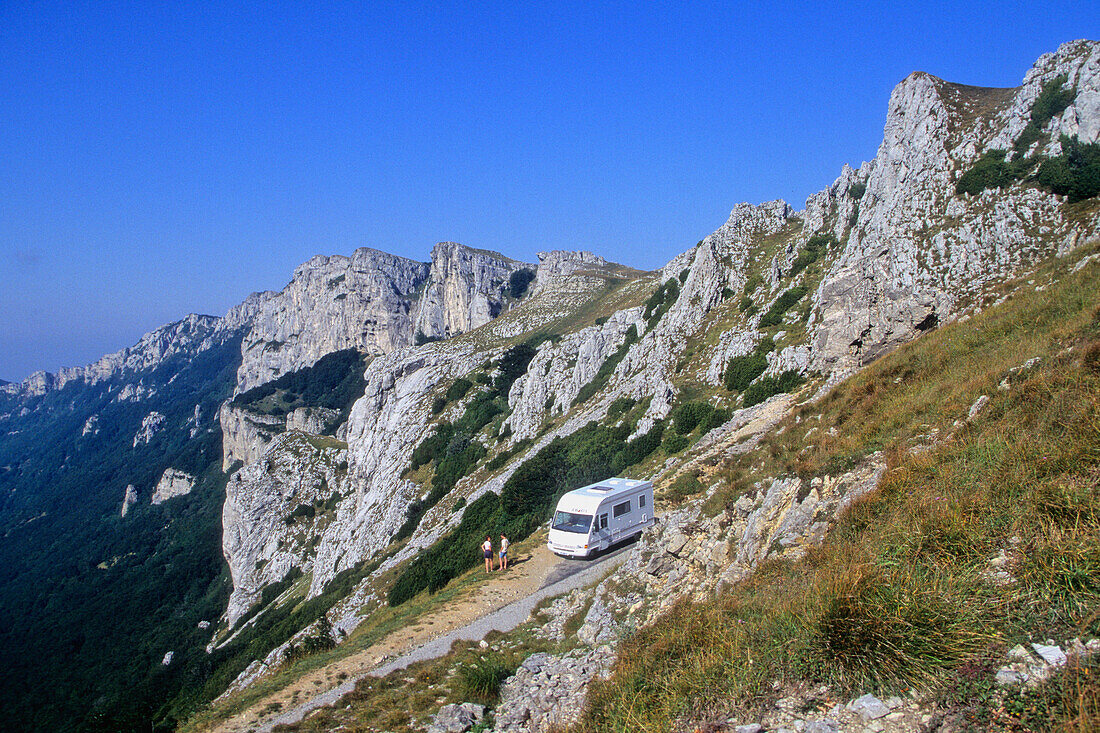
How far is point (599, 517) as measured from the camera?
690 inches

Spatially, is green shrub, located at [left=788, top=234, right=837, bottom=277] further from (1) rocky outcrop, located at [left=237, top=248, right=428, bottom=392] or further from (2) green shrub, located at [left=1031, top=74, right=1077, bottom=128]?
(1) rocky outcrop, located at [left=237, top=248, right=428, bottom=392]

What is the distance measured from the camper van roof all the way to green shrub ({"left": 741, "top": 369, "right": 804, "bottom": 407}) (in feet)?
33.8

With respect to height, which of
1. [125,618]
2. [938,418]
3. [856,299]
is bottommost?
[125,618]

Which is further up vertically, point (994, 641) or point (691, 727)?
point (994, 641)

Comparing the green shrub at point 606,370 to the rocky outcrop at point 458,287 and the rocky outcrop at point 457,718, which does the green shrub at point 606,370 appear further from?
the rocky outcrop at point 458,287

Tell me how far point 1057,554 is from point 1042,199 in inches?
1081

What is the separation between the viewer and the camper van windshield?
57.9 ft

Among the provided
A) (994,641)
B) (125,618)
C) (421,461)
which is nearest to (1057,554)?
(994,641)

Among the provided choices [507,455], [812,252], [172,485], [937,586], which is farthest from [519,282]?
[937,586]

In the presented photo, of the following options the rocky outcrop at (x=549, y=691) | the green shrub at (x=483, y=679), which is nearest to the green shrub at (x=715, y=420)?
the green shrub at (x=483, y=679)

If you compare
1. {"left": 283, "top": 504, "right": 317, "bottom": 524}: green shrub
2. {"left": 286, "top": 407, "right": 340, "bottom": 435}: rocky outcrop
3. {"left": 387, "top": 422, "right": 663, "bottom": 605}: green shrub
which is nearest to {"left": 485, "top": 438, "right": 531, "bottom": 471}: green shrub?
{"left": 387, "top": 422, "right": 663, "bottom": 605}: green shrub

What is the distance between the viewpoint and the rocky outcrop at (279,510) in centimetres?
6862

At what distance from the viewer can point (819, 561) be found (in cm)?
701

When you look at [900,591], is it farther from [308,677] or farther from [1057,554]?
[308,677]
